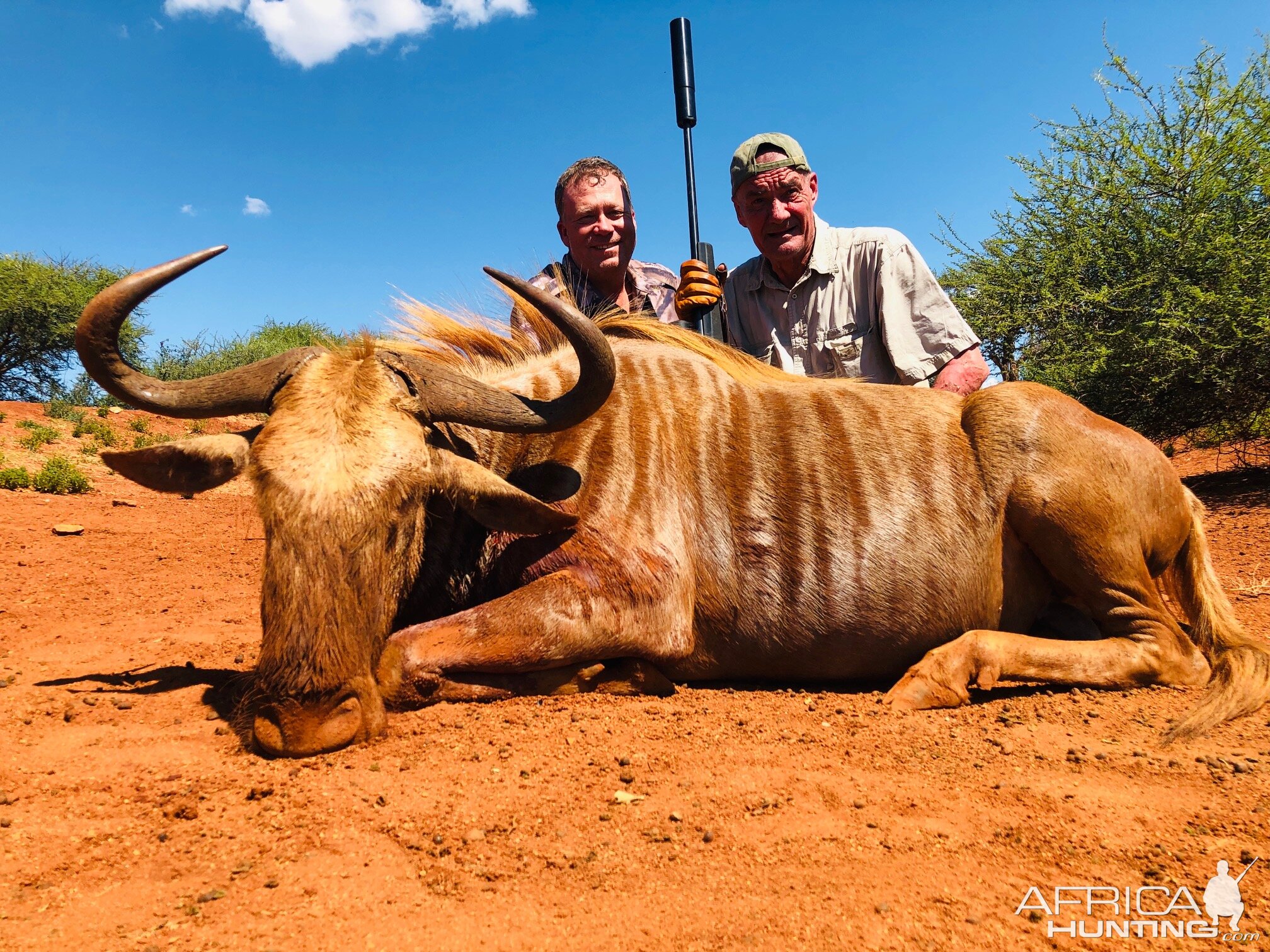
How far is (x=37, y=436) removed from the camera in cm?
1393

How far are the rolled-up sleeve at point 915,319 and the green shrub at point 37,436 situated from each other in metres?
14.2

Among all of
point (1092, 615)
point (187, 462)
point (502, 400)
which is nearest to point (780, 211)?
point (502, 400)

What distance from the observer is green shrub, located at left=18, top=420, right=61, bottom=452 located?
44.3ft

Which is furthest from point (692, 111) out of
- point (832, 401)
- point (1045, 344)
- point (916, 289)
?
point (1045, 344)

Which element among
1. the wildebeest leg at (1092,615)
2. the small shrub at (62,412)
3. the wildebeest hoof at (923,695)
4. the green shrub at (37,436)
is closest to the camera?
the wildebeest hoof at (923,695)

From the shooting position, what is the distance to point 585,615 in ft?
10.7

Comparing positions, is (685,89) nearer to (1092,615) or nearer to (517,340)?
(517,340)

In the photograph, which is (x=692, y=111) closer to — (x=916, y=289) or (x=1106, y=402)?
(x=916, y=289)

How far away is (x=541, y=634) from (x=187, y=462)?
154cm

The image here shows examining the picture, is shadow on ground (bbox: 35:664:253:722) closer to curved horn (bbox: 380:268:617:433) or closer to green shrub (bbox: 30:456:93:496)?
curved horn (bbox: 380:268:617:433)

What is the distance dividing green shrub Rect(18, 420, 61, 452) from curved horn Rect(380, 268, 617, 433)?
13.6 metres

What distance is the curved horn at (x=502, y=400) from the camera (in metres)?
3.20

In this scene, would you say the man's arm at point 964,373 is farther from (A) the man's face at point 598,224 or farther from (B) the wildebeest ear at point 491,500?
(B) the wildebeest ear at point 491,500

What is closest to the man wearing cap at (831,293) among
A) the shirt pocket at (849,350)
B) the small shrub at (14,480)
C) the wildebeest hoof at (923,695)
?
the shirt pocket at (849,350)
